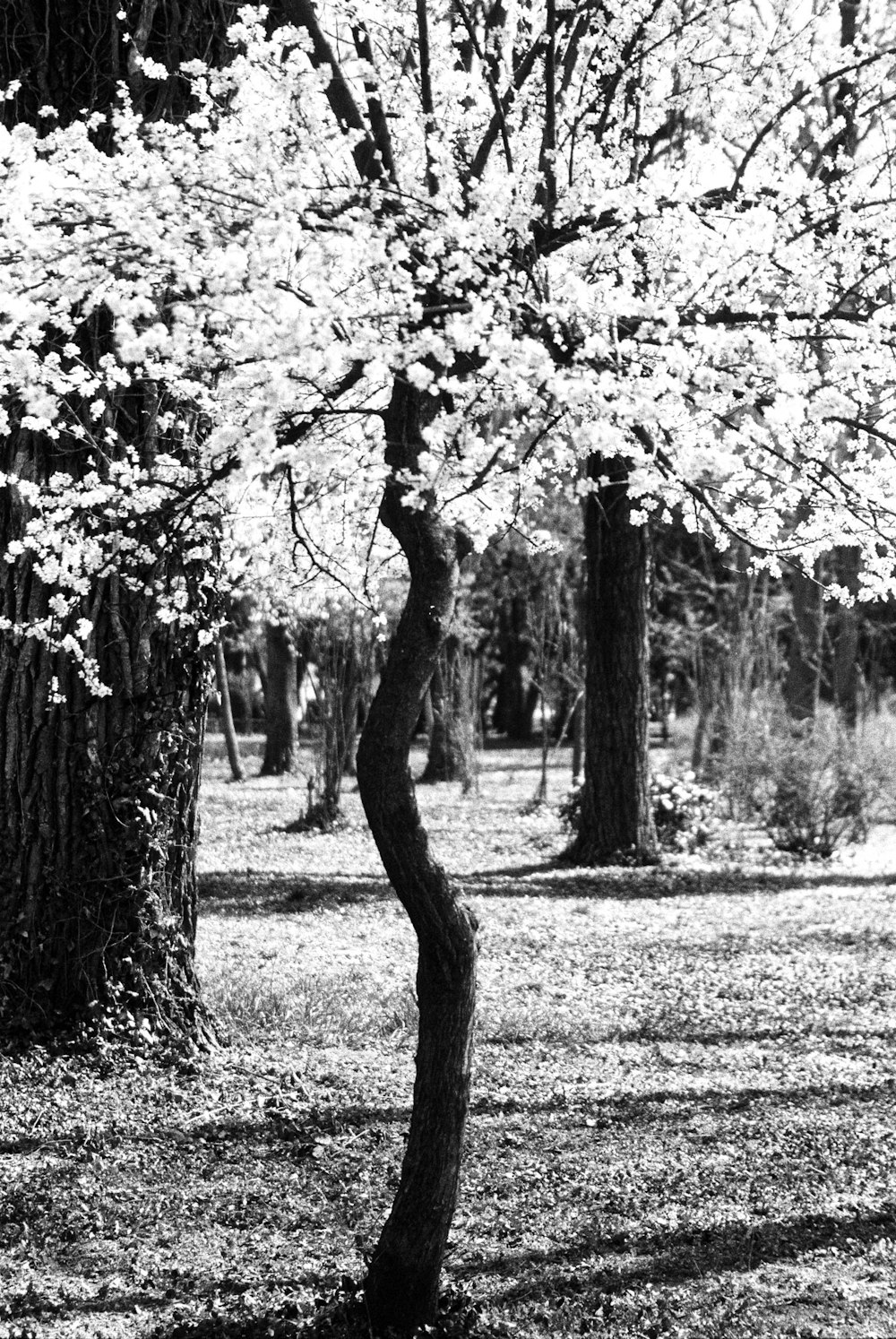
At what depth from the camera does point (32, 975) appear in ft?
17.5

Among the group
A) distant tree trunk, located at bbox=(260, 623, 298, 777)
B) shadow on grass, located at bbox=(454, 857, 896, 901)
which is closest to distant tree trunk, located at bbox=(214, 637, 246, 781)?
distant tree trunk, located at bbox=(260, 623, 298, 777)

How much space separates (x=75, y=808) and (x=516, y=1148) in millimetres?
2199

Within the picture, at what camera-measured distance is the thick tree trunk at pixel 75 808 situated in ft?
17.5

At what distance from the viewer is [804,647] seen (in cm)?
1916

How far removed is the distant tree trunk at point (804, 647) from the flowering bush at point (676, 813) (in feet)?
17.5

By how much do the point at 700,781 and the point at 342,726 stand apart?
4813 millimetres

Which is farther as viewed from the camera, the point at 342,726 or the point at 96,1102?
the point at 342,726

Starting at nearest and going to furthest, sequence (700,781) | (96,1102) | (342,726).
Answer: (96,1102)
(342,726)
(700,781)

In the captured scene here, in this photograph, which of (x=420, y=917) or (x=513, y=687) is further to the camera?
(x=513, y=687)

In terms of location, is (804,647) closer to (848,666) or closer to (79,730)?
(848,666)

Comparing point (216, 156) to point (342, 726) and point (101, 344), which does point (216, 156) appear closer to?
point (101, 344)

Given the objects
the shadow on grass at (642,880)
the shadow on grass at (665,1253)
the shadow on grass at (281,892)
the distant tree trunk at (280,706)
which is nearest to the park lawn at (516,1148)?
the shadow on grass at (665,1253)

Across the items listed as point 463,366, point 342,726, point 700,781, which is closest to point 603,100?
point 463,366

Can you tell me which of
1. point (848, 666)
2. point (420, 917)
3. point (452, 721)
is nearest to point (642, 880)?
point (452, 721)
